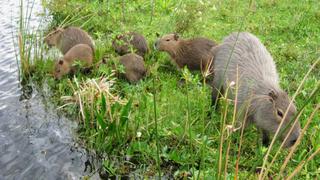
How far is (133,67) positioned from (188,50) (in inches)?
39.6

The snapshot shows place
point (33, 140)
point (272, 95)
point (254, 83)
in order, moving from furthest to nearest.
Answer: point (33, 140) → point (254, 83) → point (272, 95)

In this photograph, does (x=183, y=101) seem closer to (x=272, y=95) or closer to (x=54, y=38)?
(x=272, y=95)

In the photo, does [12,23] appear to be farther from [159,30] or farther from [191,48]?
[191,48]

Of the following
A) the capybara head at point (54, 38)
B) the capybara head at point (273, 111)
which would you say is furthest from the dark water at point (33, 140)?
the capybara head at point (273, 111)

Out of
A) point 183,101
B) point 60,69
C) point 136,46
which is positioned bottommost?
point 183,101

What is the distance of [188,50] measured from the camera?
6.00m

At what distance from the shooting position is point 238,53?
14.5 feet

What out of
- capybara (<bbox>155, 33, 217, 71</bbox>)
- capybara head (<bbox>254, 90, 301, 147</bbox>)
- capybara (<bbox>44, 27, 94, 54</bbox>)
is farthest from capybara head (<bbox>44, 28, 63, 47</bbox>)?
capybara head (<bbox>254, 90, 301, 147</bbox>)

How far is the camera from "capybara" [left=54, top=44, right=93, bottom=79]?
5465 mm

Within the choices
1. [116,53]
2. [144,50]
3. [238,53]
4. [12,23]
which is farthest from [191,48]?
[12,23]

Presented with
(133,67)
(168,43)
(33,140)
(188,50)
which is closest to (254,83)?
(133,67)

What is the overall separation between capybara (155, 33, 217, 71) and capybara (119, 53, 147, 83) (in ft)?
1.53

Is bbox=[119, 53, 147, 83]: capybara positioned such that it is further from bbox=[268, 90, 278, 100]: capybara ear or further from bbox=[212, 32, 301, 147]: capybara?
bbox=[268, 90, 278, 100]: capybara ear

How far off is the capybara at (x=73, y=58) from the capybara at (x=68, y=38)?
1.07ft
